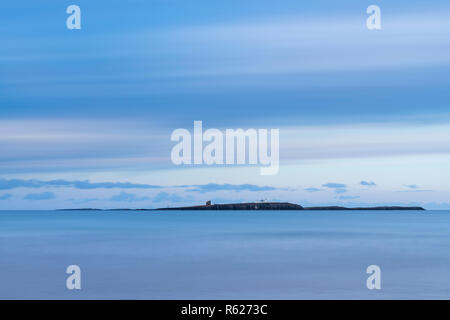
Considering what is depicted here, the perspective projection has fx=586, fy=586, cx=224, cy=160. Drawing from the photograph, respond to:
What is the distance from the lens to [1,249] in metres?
43.1

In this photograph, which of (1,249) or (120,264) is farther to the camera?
(1,249)

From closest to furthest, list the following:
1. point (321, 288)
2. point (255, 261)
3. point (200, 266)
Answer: point (321, 288) → point (200, 266) → point (255, 261)

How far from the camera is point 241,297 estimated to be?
73.4ft

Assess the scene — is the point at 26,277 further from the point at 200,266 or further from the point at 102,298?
the point at 200,266

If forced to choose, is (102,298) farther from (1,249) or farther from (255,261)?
(1,249)
